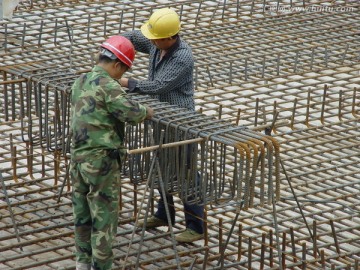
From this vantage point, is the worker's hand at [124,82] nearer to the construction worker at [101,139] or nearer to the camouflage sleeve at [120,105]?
the construction worker at [101,139]

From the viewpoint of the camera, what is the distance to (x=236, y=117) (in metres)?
10.8

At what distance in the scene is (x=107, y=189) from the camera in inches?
305

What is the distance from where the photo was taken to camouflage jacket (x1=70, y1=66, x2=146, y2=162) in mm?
7609

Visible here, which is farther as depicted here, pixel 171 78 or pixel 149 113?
pixel 171 78

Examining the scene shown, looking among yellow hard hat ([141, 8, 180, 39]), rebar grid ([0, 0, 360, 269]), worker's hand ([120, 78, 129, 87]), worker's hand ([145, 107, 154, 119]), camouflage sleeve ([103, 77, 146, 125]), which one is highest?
yellow hard hat ([141, 8, 180, 39])

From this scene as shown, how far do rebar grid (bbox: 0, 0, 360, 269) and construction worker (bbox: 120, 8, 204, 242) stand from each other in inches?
8.6

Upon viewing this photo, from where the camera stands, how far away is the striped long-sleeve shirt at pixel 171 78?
28.4 feet

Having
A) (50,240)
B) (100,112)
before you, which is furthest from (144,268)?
(100,112)

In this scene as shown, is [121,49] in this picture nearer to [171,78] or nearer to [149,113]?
[149,113]

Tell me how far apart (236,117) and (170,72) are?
90.6 inches

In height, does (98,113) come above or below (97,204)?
above

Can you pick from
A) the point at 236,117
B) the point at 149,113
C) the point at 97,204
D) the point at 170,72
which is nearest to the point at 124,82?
the point at 170,72

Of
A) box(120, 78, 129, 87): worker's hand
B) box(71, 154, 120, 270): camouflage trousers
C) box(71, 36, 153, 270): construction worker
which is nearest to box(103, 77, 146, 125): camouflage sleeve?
box(71, 36, 153, 270): construction worker

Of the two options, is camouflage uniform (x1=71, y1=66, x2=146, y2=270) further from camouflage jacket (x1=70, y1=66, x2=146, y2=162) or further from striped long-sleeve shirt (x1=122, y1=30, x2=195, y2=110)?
striped long-sleeve shirt (x1=122, y1=30, x2=195, y2=110)
